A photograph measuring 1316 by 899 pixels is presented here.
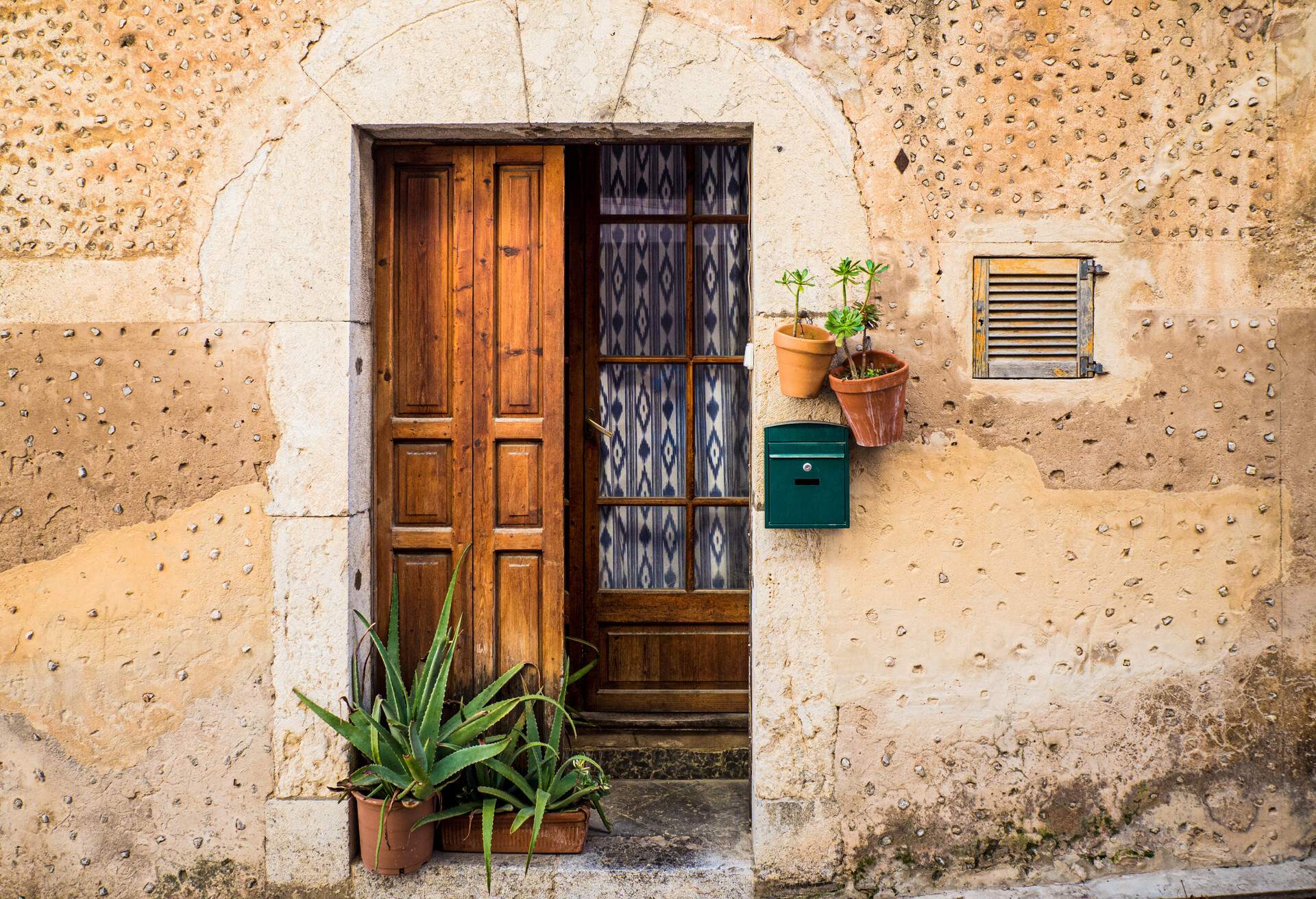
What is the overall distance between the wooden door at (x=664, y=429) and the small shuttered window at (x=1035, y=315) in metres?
1.15

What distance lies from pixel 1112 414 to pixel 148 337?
127 inches

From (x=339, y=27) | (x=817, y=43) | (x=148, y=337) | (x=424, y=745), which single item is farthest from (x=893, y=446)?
(x=148, y=337)

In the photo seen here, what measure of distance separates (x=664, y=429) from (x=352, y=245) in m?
1.51

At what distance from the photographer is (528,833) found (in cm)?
281

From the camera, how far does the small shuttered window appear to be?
2.82m

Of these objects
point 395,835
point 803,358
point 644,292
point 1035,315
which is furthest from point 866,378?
point 395,835

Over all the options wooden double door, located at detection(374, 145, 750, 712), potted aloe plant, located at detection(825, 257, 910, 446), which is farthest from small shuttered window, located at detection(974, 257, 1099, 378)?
wooden double door, located at detection(374, 145, 750, 712)

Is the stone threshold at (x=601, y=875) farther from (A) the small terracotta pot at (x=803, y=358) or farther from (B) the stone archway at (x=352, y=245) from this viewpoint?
(A) the small terracotta pot at (x=803, y=358)

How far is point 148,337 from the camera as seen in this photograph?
2.85m

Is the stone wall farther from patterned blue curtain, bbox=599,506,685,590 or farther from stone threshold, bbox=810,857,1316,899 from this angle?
patterned blue curtain, bbox=599,506,685,590

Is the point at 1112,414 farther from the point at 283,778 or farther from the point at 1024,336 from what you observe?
the point at 283,778

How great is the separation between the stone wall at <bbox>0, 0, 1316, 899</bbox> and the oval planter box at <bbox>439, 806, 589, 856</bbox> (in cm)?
44

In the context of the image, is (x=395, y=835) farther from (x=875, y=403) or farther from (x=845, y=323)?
(x=845, y=323)

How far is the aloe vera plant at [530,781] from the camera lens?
108 inches
